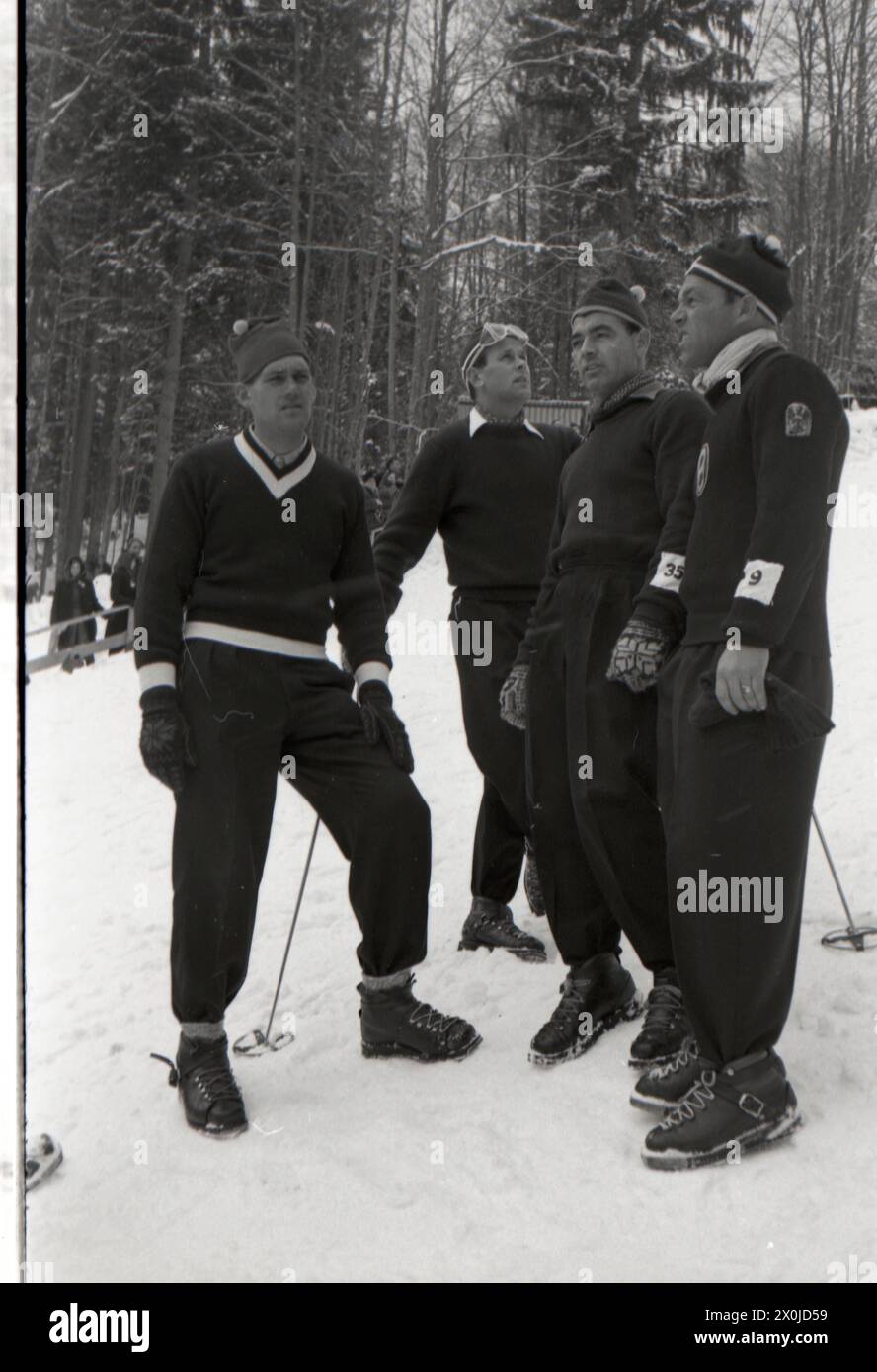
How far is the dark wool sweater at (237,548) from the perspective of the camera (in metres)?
2.74

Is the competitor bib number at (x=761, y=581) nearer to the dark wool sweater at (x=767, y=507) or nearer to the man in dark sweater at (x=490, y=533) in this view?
the dark wool sweater at (x=767, y=507)

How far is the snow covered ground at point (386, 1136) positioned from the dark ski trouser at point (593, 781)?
30 centimetres

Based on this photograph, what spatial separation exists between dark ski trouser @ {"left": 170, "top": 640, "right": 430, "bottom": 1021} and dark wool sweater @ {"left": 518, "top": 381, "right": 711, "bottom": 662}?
56cm

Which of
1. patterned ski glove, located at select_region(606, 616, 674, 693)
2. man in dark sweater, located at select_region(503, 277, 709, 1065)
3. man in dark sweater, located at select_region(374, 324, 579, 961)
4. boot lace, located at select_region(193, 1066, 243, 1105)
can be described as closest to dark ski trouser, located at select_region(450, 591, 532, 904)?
man in dark sweater, located at select_region(374, 324, 579, 961)

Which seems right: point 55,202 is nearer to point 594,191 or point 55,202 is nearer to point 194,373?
point 194,373

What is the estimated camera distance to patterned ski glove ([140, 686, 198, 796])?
262 cm

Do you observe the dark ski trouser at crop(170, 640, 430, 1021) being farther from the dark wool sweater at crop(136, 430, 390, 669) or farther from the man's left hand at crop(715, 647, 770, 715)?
the man's left hand at crop(715, 647, 770, 715)

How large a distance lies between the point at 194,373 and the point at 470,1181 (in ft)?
8.97

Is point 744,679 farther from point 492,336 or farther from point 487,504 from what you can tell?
point 492,336

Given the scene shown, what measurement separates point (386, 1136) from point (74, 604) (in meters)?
1.38

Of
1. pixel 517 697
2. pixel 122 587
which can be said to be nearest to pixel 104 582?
pixel 122 587

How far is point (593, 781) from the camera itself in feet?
8.87

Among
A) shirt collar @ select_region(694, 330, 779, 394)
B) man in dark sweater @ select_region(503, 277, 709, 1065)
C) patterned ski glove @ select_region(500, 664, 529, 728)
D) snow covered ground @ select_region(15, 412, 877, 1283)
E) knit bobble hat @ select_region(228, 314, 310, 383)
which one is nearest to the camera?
snow covered ground @ select_region(15, 412, 877, 1283)
